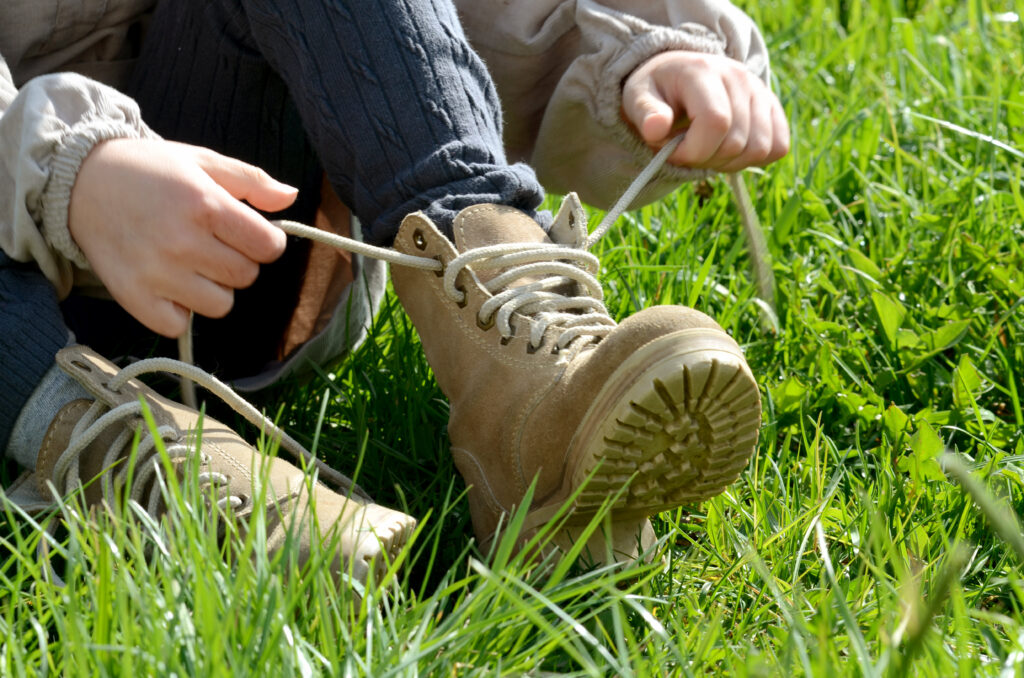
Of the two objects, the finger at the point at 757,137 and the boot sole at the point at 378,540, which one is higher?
the finger at the point at 757,137

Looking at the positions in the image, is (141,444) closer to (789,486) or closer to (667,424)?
(667,424)

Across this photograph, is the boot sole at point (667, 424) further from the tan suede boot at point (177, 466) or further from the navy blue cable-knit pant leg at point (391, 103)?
the navy blue cable-knit pant leg at point (391, 103)

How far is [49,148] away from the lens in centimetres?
104

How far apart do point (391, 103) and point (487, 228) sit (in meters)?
0.17

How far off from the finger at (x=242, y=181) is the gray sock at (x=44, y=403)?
0.85ft

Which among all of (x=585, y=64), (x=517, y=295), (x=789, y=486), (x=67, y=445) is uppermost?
(x=585, y=64)

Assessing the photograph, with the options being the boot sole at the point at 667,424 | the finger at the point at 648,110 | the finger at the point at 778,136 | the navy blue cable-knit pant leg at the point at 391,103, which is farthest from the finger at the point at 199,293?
the finger at the point at 778,136

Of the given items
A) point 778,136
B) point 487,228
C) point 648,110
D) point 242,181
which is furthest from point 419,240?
point 778,136

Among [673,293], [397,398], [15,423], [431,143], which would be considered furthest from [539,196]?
[15,423]

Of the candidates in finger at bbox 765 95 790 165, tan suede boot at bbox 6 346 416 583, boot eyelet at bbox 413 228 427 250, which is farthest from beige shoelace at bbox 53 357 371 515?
finger at bbox 765 95 790 165

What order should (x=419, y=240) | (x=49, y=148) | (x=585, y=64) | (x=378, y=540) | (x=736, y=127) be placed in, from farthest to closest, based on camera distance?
(x=585, y=64) → (x=736, y=127) → (x=419, y=240) → (x=49, y=148) → (x=378, y=540)

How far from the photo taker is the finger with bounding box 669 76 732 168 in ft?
4.01

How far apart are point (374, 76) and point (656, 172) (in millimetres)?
329

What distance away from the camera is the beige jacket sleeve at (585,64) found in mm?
1353
